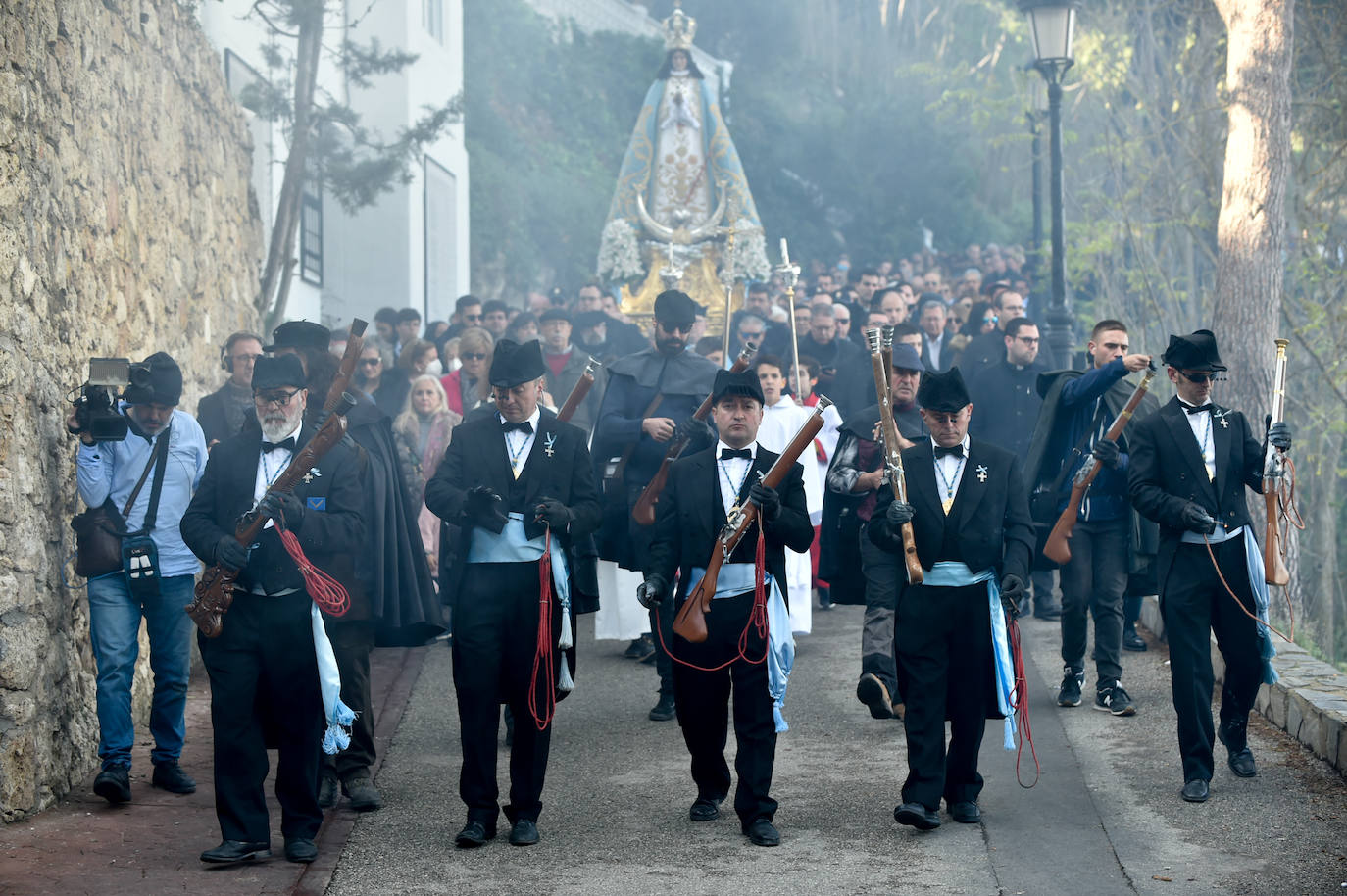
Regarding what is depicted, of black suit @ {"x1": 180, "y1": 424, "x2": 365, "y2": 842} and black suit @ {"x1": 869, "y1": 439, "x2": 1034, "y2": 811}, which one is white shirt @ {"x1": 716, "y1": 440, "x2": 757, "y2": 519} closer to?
black suit @ {"x1": 869, "y1": 439, "x2": 1034, "y2": 811}

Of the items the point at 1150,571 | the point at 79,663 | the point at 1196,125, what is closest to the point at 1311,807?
the point at 1150,571

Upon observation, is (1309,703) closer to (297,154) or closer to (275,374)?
(275,374)

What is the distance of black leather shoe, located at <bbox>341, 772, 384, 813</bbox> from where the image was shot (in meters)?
7.00

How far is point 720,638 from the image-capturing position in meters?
6.58

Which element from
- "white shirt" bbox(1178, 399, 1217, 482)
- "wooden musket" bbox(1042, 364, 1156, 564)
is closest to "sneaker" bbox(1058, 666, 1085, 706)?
"wooden musket" bbox(1042, 364, 1156, 564)

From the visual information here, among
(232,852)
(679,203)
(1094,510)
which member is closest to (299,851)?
(232,852)

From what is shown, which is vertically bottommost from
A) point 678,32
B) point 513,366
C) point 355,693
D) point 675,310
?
point 355,693

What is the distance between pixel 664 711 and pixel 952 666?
2366 mm

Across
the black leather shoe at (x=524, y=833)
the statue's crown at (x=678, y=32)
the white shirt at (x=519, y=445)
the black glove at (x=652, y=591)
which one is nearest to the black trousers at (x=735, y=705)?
the black glove at (x=652, y=591)

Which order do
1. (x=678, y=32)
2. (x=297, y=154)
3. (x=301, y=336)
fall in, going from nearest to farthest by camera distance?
1. (x=301, y=336)
2. (x=297, y=154)
3. (x=678, y=32)

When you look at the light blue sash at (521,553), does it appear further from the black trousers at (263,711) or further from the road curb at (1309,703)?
the road curb at (1309,703)

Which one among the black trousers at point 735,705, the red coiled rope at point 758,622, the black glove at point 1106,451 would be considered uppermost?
the black glove at point 1106,451

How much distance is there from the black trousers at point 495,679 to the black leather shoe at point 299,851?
62 centimetres

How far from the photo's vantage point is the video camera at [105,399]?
712cm
